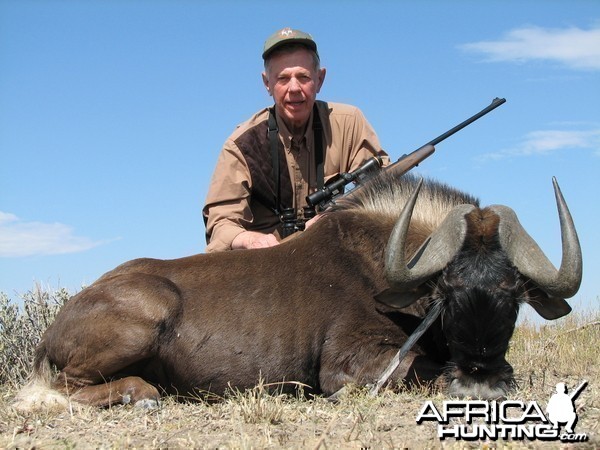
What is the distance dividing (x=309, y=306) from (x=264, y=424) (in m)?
1.62

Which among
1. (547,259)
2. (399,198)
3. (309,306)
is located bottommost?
(309,306)

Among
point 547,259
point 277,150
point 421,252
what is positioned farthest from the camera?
point 277,150

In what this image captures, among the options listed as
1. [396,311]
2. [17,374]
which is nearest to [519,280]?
[396,311]

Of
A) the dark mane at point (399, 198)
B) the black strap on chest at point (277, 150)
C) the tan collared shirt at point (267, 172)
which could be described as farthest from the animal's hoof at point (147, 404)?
the black strap on chest at point (277, 150)

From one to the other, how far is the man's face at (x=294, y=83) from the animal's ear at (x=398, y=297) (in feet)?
8.76

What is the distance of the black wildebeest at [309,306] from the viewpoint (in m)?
5.24

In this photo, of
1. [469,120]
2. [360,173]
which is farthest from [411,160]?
[469,120]

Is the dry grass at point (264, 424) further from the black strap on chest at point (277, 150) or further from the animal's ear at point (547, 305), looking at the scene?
the black strap on chest at point (277, 150)

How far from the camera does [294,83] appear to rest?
7.61 meters

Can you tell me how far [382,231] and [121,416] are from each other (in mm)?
2300

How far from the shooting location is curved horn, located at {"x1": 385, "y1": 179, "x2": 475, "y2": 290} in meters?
5.23

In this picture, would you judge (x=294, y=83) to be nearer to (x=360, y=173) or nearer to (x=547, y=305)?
(x=360, y=173)

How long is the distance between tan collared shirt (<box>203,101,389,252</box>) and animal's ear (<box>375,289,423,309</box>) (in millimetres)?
2087

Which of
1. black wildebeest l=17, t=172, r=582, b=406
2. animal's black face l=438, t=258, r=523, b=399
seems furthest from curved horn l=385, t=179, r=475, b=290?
animal's black face l=438, t=258, r=523, b=399
